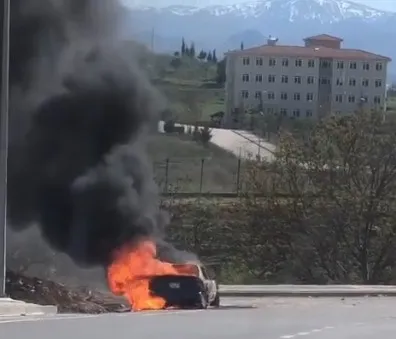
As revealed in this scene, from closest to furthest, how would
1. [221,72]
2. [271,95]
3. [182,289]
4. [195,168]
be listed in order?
1. [182,289]
2. [195,168]
3. [221,72]
4. [271,95]

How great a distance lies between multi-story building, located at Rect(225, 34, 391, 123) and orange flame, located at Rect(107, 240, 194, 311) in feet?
265

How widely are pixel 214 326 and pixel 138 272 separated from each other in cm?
1105

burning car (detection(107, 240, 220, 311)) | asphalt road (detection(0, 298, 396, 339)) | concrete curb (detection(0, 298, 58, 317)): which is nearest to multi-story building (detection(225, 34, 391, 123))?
burning car (detection(107, 240, 220, 311))

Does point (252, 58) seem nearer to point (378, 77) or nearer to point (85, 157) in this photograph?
point (378, 77)

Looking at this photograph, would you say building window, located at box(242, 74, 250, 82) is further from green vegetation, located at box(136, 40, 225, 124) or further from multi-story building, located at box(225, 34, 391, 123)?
green vegetation, located at box(136, 40, 225, 124)

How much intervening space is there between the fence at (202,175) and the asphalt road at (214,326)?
27476 millimetres

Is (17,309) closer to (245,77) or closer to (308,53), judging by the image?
(245,77)

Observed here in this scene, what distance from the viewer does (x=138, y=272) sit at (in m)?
26.7

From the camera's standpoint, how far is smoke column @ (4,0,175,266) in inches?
1096

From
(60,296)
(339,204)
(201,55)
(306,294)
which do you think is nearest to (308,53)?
(201,55)

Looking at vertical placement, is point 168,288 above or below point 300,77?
below

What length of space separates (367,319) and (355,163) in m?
24.5

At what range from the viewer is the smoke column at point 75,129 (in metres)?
27.8

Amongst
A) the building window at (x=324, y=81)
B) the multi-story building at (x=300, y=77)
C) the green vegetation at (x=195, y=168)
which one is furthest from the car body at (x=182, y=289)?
the building window at (x=324, y=81)
